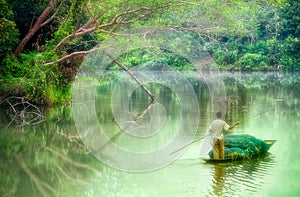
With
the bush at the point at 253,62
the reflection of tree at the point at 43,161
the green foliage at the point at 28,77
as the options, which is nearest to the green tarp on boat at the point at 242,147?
the reflection of tree at the point at 43,161

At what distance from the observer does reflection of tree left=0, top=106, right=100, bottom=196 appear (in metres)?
10.0

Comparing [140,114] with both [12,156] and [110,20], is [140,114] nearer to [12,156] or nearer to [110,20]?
[110,20]

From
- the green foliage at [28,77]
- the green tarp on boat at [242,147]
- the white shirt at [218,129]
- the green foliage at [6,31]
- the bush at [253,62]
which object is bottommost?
the green tarp on boat at [242,147]

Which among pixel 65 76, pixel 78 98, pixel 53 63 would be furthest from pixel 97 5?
pixel 78 98

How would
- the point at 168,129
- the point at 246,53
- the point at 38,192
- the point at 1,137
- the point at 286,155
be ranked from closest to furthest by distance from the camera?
the point at 38,192 → the point at 286,155 → the point at 1,137 → the point at 168,129 → the point at 246,53

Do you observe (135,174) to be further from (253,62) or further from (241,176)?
(253,62)

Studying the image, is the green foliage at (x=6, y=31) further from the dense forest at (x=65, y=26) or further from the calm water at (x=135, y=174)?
the calm water at (x=135, y=174)

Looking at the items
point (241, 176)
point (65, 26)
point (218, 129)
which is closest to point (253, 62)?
point (65, 26)

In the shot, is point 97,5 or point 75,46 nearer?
point 97,5

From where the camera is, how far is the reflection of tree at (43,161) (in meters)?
10.0

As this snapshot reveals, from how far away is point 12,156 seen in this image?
502 inches

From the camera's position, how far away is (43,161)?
12.3 m

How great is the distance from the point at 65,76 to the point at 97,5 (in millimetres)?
4268

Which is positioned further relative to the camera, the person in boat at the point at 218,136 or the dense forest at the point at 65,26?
the dense forest at the point at 65,26
